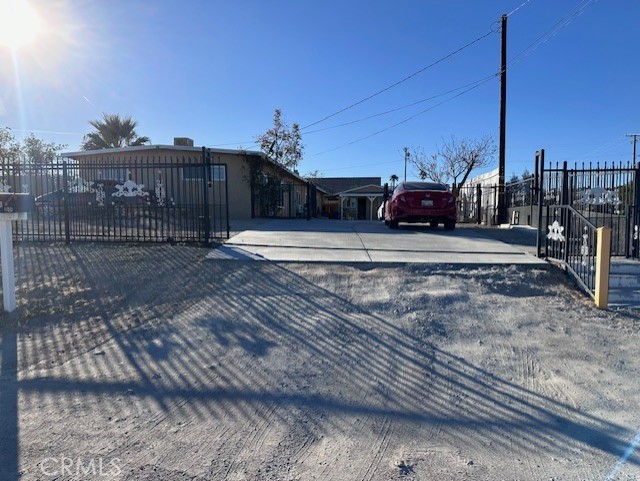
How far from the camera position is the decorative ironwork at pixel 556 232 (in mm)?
7273

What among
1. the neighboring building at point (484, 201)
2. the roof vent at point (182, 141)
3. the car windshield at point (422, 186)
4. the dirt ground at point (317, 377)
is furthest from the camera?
the roof vent at point (182, 141)

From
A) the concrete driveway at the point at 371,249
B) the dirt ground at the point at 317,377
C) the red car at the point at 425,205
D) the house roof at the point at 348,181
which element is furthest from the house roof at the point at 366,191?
the dirt ground at the point at 317,377

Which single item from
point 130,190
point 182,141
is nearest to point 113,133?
point 182,141

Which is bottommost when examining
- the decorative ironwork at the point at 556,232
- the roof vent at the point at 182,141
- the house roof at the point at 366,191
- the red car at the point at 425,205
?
the decorative ironwork at the point at 556,232

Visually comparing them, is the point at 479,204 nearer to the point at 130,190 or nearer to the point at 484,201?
the point at 484,201

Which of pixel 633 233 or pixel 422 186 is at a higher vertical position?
pixel 422 186

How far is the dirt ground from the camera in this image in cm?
294

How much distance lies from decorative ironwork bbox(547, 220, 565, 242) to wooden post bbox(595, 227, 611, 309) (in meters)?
1.16

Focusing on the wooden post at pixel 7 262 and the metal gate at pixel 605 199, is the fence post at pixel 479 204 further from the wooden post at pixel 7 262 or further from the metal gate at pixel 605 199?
the wooden post at pixel 7 262

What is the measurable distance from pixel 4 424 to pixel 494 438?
3524 mm

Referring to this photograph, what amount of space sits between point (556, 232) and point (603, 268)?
5.41 feet

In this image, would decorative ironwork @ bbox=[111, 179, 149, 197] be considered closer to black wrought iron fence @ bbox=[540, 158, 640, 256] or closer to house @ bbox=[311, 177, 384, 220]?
black wrought iron fence @ bbox=[540, 158, 640, 256]

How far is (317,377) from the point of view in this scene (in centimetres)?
407

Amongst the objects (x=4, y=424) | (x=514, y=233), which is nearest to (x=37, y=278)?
(x=4, y=424)
